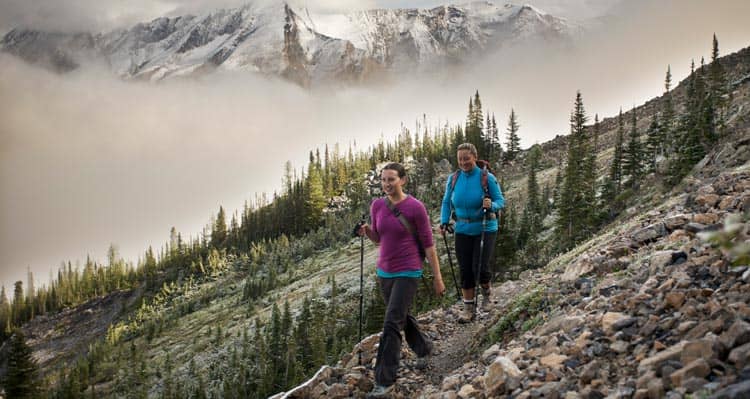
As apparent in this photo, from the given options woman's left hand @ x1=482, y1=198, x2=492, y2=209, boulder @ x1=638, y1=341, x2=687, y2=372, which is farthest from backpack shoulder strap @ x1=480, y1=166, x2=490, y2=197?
boulder @ x1=638, y1=341, x2=687, y2=372

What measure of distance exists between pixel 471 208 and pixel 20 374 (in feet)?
155

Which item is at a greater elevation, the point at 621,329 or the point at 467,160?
the point at 467,160

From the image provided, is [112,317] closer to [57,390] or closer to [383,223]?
A: [57,390]

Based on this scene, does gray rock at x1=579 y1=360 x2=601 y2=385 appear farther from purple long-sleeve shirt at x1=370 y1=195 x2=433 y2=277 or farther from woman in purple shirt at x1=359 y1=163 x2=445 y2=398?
purple long-sleeve shirt at x1=370 y1=195 x2=433 y2=277

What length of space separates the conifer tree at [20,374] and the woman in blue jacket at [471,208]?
43.5 metres

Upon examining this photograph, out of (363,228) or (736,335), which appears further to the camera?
(363,228)

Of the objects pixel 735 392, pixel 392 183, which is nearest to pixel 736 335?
pixel 735 392

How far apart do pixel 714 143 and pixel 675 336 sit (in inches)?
1584

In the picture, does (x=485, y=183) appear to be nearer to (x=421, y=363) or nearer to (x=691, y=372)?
(x=421, y=363)

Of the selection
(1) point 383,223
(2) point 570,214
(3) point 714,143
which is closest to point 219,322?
(2) point 570,214

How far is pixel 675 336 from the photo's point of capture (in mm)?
4156

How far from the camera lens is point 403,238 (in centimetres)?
651

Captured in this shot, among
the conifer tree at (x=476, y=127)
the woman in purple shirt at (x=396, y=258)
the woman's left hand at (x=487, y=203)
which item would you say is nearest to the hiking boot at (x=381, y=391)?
the woman in purple shirt at (x=396, y=258)

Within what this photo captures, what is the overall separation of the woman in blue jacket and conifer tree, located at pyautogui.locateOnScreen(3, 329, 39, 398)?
43.5m
